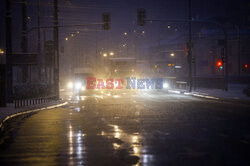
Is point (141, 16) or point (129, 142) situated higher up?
point (141, 16)

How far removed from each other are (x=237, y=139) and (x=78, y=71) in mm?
37951

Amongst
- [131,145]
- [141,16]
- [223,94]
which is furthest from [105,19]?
[131,145]

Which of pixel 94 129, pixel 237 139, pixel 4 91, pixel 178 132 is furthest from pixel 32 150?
pixel 4 91

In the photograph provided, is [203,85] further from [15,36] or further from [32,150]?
[15,36]

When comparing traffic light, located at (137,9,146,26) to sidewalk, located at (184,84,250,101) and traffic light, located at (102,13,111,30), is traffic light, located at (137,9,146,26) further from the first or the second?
sidewalk, located at (184,84,250,101)

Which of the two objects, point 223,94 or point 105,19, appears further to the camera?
point 223,94

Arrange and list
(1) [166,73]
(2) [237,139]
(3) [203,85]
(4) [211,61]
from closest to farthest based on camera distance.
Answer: (2) [237,139] < (3) [203,85] < (1) [166,73] < (4) [211,61]

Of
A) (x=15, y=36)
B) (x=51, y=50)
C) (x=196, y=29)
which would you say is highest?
(x=196, y=29)

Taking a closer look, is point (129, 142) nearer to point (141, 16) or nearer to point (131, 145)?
point (131, 145)

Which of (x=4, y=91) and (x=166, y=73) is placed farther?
(x=166, y=73)

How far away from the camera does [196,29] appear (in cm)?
9094

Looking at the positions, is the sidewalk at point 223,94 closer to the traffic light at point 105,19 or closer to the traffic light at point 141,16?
the traffic light at point 141,16

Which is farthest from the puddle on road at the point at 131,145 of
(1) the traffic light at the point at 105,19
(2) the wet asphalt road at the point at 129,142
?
(1) the traffic light at the point at 105,19

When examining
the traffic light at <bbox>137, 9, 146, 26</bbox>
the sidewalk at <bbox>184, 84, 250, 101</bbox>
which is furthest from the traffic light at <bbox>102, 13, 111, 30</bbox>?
the sidewalk at <bbox>184, 84, 250, 101</bbox>
